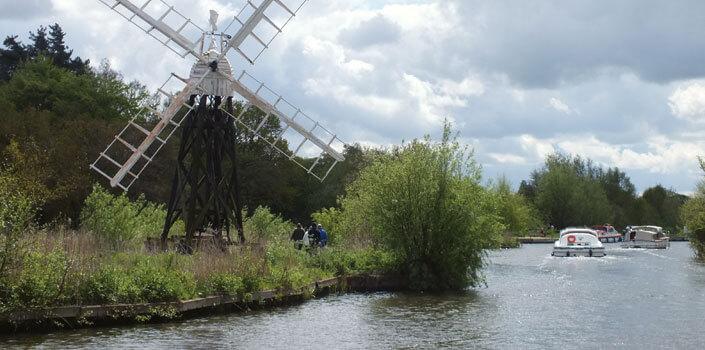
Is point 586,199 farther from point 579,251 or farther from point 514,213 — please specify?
point 579,251

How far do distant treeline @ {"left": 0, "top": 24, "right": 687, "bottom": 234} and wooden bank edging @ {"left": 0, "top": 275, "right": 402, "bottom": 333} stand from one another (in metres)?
8.96

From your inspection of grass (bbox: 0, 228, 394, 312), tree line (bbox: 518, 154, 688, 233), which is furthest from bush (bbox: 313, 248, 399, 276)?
tree line (bbox: 518, 154, 688, 233)

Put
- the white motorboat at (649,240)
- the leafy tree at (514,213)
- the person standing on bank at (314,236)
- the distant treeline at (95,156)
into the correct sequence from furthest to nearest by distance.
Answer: the leafy tree at (514,213) → the white motorboat at (649,240) → the distant treeline at (95,156) → the person standing on bank at (314,236)

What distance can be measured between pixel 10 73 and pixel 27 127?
110ft

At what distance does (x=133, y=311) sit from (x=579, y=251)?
41.1m

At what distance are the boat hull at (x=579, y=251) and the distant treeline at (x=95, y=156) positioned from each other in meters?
5.75

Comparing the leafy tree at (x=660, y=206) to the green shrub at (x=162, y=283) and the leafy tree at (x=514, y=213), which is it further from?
the green shrub at (x=162, y=283)

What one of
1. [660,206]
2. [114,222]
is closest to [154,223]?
[114,222]

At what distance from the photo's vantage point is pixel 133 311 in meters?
21.2

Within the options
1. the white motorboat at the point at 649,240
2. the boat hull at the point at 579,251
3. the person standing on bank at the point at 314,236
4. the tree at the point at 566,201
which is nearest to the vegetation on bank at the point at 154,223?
the person standing on bank at the point at 314,236

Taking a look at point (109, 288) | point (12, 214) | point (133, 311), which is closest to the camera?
point (12, 214)

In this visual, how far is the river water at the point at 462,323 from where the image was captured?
19531 millimetres

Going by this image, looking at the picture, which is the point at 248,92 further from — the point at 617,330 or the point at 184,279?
the point at 617,330

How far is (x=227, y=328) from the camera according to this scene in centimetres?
2136
